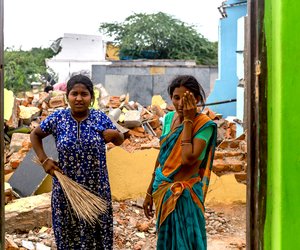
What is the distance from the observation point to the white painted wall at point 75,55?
26.3 m

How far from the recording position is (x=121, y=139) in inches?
132

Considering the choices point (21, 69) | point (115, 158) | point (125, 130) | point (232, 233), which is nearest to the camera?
point (232, 233)

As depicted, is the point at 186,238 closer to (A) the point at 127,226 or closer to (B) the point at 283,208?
(B) the point at 283,208

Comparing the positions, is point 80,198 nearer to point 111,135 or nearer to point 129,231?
point 111,135

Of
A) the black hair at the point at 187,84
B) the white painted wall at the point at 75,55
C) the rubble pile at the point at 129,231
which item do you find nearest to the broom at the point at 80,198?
the black hair at the point at 187,84

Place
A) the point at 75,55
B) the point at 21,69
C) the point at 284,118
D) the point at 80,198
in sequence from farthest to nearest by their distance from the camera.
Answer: the point at 75,55
the point at 21,69
the point at 80,198
the point at 284,118

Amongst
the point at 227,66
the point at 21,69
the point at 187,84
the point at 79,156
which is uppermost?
the point at 21,69

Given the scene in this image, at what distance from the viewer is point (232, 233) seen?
558 cm

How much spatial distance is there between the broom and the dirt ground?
7.12 ft

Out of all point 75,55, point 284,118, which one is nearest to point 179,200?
point 284,118

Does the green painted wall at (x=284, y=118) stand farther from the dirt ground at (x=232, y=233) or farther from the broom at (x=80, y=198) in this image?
the dirt ground at (x=232, y=233)

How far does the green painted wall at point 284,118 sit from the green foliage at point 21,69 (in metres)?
18.3

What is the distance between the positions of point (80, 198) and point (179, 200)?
70 cm

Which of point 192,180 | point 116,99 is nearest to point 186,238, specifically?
point 192,180
